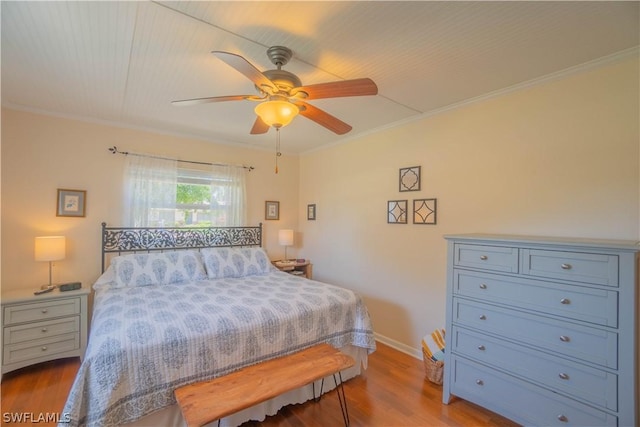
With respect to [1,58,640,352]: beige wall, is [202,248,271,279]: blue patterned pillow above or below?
below

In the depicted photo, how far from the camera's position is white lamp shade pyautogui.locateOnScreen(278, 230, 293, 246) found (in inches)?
168

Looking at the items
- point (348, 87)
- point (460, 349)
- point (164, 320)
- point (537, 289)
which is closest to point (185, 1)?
point (348, 87)

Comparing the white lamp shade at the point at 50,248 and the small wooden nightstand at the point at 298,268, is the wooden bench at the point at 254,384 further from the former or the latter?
the white lamp shade at the point at 50,248

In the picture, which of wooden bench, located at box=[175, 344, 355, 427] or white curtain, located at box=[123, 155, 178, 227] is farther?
white curtain, located at box=[123, 155, 178, 227]

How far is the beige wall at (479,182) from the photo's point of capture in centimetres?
192

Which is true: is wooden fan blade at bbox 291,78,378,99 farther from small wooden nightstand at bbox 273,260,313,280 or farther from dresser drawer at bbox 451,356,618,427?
small wooden nightstand at bbox 273,260,313,280

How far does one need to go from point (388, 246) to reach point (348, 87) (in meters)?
2.07

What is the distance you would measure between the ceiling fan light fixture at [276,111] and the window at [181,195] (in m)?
2.30

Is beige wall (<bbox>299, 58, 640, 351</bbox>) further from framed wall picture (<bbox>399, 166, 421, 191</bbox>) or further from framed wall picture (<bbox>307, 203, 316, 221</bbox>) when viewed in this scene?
framed wall picture (<bbox>307, 203, 316, 221</bbox>)

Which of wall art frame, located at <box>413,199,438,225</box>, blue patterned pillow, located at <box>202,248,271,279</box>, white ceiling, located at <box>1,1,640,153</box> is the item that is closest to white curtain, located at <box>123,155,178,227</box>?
blue patterned pillow, located at <box>202,248,271,279</box>

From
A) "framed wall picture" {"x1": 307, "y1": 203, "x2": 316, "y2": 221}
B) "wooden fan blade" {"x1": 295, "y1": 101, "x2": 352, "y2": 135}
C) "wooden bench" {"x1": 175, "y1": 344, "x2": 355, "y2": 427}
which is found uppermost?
"wooden fan blade" {"x1": 295, "y1": 101, "x2": 352, "y2": 135}

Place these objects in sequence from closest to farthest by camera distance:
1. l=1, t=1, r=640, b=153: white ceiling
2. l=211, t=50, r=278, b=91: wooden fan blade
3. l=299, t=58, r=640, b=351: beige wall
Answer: l=211, t=50, r=278, b=91: wooden fan blade, l=1, t=1, r=640, b=153: white ceiling, l=299, t=58, r=640, b=351: beige wall

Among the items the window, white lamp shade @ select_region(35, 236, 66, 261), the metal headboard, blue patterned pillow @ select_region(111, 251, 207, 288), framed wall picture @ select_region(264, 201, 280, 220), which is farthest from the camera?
framed wall picture @ select_region(264, 201, 280, 220)

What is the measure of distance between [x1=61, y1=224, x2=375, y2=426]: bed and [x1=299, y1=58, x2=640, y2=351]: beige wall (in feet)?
2.79
